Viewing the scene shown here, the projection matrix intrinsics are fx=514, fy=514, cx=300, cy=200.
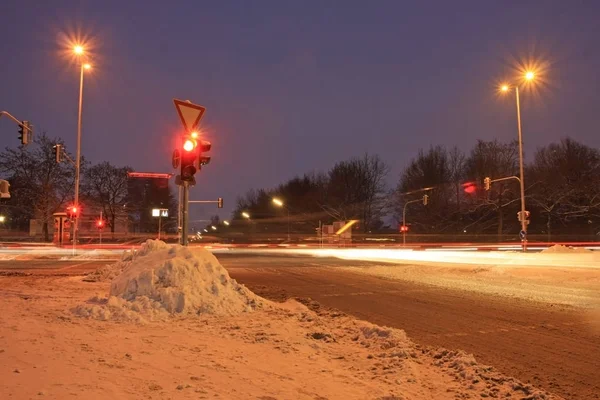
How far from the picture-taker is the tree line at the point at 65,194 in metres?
51.3

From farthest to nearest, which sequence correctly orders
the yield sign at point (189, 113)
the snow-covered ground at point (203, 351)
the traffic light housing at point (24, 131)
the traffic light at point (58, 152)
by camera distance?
1. the traffic light at point (58, 152)
2. the traffic light housing at point (24, 131)
3. the yield sign at point (189, 113)
4. the snow-covered ground at point (203, 351)

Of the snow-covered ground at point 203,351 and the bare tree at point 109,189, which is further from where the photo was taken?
the bare tree at point 109,189

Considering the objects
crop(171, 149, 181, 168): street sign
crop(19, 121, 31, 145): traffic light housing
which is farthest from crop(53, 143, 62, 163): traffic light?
crop(171, 149, 181, 168): street sign

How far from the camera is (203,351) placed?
6.45 metres

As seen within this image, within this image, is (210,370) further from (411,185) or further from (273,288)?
(411,185)

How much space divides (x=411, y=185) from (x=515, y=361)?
2792 inches

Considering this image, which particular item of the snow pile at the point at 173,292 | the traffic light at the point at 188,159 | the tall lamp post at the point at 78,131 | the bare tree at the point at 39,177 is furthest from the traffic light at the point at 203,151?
the bare tree at the point at 39,177

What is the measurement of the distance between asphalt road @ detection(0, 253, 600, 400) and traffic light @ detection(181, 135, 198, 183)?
13.3 feet

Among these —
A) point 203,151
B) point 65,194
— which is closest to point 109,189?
point 65,194

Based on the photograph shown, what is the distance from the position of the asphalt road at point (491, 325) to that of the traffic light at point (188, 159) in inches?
159

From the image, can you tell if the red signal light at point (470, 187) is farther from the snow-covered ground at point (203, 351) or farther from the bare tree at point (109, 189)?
the snow-covered ground at point (203, 351)

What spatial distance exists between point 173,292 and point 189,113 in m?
3.77

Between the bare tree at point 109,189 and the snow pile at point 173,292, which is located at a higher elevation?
the bare tree at point 109,189

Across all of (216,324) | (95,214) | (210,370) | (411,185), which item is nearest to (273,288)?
(216,324)
